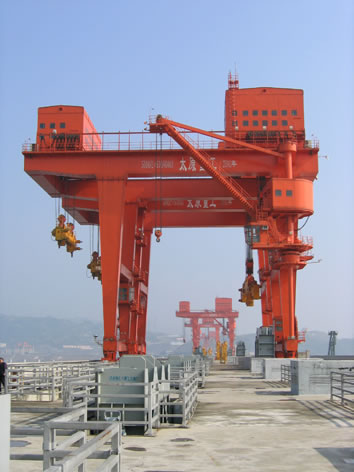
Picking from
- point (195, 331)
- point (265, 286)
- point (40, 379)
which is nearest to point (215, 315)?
point (195, 331)

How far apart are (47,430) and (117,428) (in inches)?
37.0

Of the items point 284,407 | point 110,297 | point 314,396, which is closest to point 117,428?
point 284,407

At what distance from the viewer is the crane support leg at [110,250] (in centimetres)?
4078

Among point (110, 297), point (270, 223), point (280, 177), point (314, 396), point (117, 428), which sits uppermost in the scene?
point (280, 177)

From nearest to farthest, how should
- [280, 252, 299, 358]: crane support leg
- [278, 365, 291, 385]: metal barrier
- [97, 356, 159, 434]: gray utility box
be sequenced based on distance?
[97, 356, 159, 434]: gray utility box
[278, 365, 291, 385]: metal barrier
[280, 252, 299, 358]: crane support leg

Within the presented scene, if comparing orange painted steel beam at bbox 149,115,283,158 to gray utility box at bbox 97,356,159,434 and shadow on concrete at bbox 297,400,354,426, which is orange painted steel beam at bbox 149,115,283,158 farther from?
gray utility box at bbox 97,356,159,434

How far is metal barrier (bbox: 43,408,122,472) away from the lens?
17.2 feet

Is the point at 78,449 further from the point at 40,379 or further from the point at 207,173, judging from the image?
the point at 207,173

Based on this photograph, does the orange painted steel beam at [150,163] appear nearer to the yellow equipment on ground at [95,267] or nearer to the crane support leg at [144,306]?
Answer: the yellow equipment on ground at [95,267]

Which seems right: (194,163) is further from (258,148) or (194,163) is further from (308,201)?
→ (308,201)

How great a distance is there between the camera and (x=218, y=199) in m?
46.9

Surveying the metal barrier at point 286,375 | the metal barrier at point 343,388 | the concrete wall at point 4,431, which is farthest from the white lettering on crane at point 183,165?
the concrete wall at point 4,431

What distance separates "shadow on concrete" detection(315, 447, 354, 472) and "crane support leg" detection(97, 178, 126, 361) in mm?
29872

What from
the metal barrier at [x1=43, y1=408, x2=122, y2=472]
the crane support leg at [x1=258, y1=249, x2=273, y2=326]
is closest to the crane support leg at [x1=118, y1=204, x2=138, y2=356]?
the crane support leg at [x1=258, y1=249, x2=273, y2=326]
